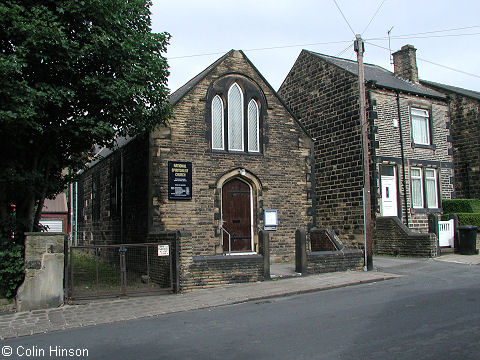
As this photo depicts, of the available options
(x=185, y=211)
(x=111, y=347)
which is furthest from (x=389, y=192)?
(x=111, y=347)

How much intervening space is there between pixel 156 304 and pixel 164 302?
250mm

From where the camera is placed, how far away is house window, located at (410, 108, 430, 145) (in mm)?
21516

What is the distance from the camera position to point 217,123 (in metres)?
16.8

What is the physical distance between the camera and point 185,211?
611 inches

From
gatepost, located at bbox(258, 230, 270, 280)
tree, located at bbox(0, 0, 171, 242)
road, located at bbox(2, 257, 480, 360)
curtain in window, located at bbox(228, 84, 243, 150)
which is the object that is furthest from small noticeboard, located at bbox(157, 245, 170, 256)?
curtain in window, located at bbox(228, 84, 243, 150)

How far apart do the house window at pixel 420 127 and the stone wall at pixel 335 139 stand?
3.30 meters

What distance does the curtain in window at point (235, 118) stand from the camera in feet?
55.8

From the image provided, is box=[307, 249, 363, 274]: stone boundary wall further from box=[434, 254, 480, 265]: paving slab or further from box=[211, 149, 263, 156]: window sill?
box=[211, 149, 263, 156]: window sill

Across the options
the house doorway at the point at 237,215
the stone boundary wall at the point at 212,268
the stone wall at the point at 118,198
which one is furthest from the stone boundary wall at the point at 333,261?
the stone wall at the point at 118,198

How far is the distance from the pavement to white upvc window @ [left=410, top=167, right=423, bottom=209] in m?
7.81

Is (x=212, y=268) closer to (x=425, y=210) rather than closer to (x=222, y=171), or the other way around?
(x=222, y=171)

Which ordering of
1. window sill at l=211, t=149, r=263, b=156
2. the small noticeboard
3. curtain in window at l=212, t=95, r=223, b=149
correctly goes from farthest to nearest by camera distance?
curtain in window at l=212, t=95, r=223, b=149 < window sill at l=211, t=149, r=263, b=156 < the small noticeboard

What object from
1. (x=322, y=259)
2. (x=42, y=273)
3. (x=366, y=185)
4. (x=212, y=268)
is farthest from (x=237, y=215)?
(x=42, y=273)

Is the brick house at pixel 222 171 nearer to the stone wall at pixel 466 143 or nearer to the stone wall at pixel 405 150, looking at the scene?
the stone wall at pixel 405 150
